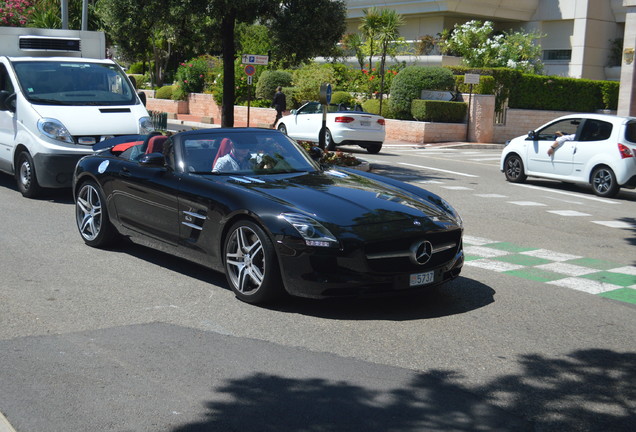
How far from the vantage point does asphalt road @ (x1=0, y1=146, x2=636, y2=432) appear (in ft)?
15.3

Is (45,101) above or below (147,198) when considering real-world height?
above

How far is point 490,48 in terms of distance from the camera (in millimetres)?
39844

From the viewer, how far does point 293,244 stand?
651 centimetres

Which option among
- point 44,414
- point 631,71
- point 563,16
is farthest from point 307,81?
point 44,414

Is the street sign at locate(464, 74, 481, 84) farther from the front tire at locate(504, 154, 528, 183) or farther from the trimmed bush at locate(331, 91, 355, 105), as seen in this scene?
the front tire at locate(504, 154, 528, 183)

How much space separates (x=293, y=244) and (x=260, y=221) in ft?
1.28

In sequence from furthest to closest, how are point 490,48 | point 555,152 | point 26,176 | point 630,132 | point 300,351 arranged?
1. point 490,48
2. point 555,152
3. point 630,132
4. point 26,176
5. point 300,351

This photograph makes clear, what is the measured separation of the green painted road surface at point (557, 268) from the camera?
8.16m

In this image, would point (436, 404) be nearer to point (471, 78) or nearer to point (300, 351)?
point (300, 351)

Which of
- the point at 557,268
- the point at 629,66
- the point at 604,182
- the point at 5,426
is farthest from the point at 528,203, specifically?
the point at 629,66

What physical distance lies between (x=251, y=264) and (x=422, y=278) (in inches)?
55.6

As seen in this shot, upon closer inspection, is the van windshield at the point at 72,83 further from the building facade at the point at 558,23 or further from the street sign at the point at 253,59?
the building facade at the point at 558,23

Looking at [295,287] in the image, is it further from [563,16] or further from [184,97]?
[563,16]

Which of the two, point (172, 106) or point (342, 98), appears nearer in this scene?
point (342, 98)
